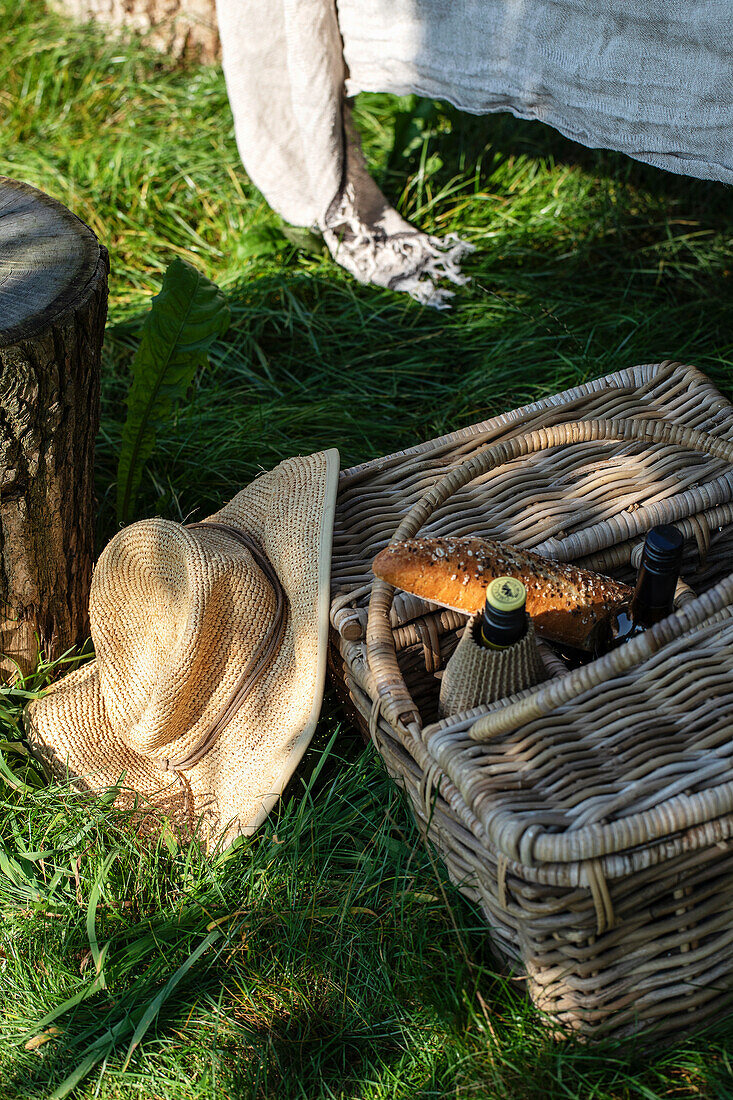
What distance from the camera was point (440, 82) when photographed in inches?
89.5

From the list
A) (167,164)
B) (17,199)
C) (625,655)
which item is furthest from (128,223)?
(625,655)

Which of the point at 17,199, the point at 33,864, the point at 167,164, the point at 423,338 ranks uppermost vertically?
the point at 17,199

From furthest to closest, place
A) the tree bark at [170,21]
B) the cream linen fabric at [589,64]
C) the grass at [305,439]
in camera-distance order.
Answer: the tree bark at [170,21] < the cream linen fabric at [589,64] < the grass at [305,439]

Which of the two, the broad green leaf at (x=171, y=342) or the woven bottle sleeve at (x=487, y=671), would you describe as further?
the broad green leaf at (x=171, y=342)

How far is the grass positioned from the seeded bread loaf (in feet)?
1.29

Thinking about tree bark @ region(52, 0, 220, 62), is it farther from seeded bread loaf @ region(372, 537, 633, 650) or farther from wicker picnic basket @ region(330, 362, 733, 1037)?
seeded bread loaf @ region(372, 537, 633, 650)

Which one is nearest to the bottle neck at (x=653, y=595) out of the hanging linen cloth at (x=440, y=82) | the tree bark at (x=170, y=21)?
the hanging linen cloth at (x=440, y=82)

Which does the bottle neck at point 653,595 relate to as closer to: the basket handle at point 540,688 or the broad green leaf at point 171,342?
the basket handle at point 540,688

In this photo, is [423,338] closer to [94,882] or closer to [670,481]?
[670,481]

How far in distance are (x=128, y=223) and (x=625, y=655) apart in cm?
239

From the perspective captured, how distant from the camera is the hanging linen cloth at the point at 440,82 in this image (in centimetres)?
191

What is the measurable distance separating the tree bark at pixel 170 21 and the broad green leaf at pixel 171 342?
210cm

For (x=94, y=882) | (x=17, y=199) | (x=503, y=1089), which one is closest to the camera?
(x=503, y=1089)

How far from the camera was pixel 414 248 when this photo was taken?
112 inches
